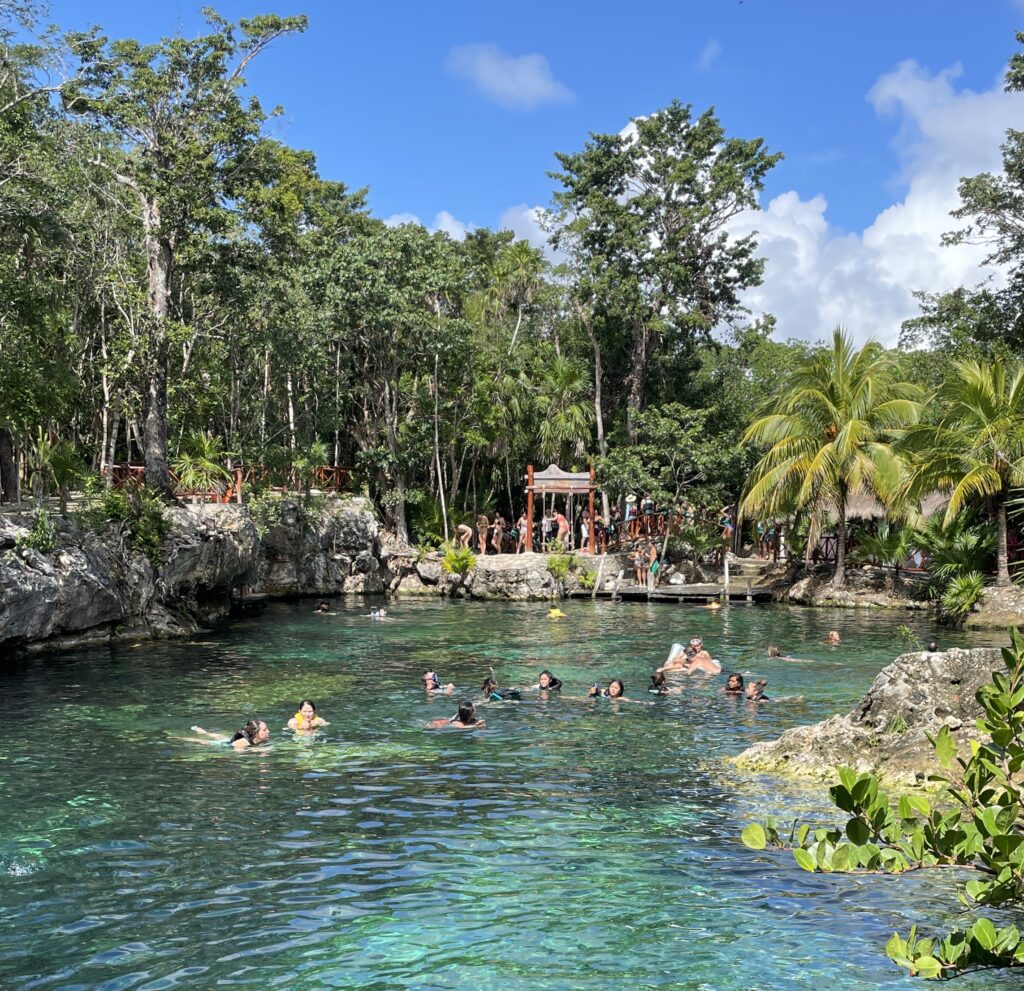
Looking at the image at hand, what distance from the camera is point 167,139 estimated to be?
29703 mm

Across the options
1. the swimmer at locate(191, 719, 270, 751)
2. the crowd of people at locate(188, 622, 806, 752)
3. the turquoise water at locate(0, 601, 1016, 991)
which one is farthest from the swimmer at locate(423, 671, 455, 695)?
the swimmer at locate(191, 719, 270, 751)

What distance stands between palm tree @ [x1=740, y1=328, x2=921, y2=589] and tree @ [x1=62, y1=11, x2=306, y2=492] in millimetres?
19739

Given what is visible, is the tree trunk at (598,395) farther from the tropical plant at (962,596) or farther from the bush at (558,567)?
the tropical plant at (962,596)

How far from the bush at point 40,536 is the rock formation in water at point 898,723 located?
17.2 m

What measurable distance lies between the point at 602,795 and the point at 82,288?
2795 cm

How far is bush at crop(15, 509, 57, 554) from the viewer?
2347cm

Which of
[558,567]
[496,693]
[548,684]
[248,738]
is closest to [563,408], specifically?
[558,567]

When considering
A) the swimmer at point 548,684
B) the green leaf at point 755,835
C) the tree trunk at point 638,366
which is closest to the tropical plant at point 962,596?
the swimmer at point 548,684

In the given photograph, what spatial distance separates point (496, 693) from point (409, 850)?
860cm

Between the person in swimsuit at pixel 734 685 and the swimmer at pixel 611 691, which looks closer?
the swimmer at pixel 611 691

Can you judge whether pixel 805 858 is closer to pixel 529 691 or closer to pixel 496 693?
pixel 496 693

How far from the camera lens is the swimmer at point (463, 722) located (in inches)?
662

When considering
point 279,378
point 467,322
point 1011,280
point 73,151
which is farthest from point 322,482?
point 1011,280

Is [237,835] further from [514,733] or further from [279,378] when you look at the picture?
[279,378]
